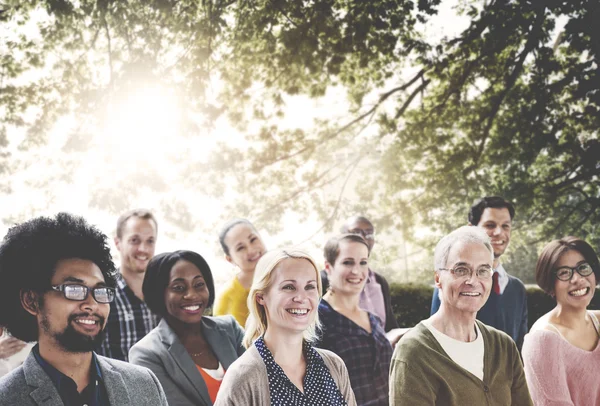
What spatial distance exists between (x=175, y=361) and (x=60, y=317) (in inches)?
30.5

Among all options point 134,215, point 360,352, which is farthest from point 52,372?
point 134,215

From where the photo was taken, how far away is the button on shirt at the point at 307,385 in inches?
63.4

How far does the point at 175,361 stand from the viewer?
205 cm

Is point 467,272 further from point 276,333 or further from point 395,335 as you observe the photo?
point 395,335

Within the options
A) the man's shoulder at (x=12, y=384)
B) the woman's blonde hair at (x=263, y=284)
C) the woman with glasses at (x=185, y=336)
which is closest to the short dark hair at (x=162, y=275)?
the woman with glasses at (x=185, y=336)

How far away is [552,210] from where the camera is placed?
23.9 feet

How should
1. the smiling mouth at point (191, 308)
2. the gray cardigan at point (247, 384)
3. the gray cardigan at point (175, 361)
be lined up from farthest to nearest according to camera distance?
1. the smiling mouth at point (191, 308)
2. the gray cardigan at point (175, 361)
3. the gray cardigan at point (247, 384)

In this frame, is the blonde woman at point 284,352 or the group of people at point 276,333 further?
the blonde woman at point 284,352

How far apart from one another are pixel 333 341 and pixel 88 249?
4.34 ft

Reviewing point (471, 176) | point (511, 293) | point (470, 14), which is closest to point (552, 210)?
point (471, 176)

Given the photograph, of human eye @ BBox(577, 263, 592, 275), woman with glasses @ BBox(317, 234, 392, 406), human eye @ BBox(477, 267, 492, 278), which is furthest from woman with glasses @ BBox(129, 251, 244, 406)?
human eye @ BBox(577, 263, 592, 275)

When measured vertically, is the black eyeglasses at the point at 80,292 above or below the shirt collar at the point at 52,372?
above

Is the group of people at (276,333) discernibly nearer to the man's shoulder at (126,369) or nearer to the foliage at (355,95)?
the man's shoulder at (126,369)

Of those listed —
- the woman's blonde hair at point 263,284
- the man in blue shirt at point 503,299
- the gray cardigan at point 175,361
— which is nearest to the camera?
the woman's blonde hair at point 263,284
